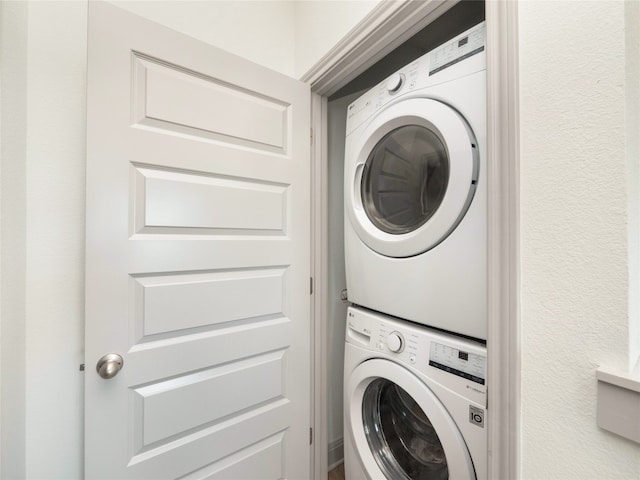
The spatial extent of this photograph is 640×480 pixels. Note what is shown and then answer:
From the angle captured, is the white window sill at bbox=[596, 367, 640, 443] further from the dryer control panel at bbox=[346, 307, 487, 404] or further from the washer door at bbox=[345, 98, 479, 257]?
the washer door at bbox=[345, 98, 479, 257]

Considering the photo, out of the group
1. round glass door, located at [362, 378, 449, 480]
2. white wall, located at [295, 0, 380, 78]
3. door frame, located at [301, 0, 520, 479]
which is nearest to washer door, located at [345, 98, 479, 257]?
door frame, located at [301, 0, 520, 479]

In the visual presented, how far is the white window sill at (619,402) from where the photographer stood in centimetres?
44

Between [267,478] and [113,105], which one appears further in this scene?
[267,478]

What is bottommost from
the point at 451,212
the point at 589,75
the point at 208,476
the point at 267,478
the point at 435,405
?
the point at 267,478

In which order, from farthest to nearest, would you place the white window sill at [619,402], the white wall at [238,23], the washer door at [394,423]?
the white wall at [238,23] < the washer door at [394,423] < the white window sill at [619,402]

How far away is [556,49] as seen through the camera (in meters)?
0.55

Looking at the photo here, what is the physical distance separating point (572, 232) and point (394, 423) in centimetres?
96

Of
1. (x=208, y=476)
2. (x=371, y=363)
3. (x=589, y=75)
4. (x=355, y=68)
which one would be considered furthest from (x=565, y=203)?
(x=208, y=476)

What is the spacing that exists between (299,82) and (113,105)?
727 mm

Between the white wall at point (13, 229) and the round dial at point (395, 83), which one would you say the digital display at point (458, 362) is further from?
the white wall at point (13, 229)

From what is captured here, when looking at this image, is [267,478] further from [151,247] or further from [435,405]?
[151,247]

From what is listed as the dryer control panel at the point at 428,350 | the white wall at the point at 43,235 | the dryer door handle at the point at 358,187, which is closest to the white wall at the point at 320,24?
the dryer door handle at the point at 358,187

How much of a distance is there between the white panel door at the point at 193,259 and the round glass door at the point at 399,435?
319mm

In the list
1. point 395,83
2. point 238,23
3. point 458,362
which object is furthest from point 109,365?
point 238,23
